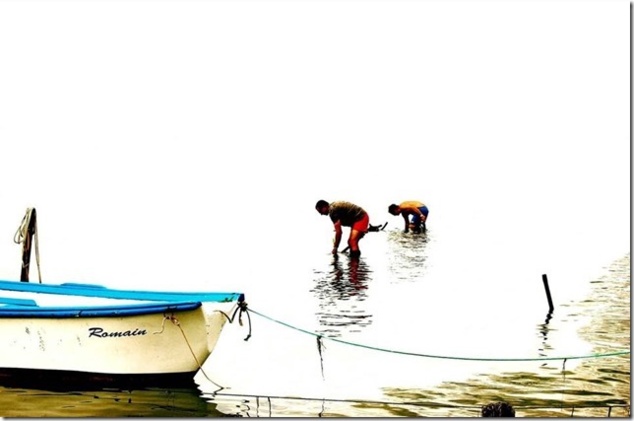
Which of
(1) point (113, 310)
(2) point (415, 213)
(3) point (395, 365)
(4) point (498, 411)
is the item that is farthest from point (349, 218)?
(4) point (498, 411)

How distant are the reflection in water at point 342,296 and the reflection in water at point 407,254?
71 centimetres

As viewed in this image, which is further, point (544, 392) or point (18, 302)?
point (18, 302)

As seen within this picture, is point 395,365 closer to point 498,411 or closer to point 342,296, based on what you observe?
point 498,411

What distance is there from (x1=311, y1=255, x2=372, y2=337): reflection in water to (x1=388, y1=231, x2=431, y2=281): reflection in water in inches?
27.9

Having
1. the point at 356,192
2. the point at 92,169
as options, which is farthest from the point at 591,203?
the point at 92,169

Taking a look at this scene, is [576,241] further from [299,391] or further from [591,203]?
[299,391]

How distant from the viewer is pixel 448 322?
12539mm

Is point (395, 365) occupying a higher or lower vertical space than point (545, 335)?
lower

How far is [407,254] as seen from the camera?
70.8 ft

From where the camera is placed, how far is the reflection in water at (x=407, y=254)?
17828 mm

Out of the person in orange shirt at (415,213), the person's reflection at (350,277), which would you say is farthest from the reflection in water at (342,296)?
the person in orange shirt at (415,213)

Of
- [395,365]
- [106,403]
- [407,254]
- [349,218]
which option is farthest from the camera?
[407,254]

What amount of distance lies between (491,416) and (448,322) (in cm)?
601

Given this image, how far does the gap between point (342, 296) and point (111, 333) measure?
20.9ft
